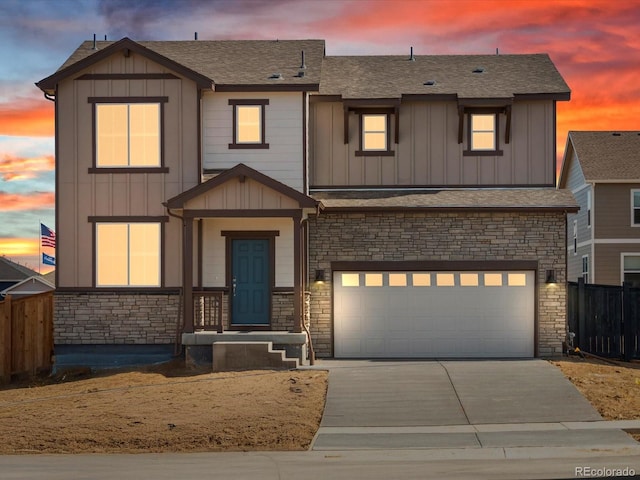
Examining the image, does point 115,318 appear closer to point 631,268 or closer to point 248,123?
point 248,123

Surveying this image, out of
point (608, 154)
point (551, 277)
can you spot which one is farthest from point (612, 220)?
point (551, 277)

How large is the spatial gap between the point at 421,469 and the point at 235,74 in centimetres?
1397

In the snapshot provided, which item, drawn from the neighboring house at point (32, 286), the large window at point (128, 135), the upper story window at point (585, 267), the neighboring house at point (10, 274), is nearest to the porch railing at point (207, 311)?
the large window at point (128, 135)

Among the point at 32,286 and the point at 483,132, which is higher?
the point at 483,132

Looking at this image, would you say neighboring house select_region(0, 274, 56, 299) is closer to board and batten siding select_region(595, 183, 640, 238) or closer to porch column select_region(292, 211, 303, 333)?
board and batten siding select_region(595, 183, 640, 238)

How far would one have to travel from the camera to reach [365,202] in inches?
916

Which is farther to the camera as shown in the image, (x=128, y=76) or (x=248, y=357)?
(x=128, y=76)

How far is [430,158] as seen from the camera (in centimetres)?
2438

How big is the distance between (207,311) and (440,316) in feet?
19.3

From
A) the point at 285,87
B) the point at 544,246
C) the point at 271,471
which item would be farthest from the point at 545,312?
the point at 271,471

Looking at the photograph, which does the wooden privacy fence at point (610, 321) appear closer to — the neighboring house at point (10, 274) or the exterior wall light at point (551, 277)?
the exterior wall light at point (551, 277)

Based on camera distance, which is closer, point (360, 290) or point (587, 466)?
point (587, 466)

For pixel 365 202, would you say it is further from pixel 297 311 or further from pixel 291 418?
pixel 291 418

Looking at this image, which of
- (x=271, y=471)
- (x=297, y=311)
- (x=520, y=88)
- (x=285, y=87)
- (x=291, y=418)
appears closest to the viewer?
(x=271, y=471)
